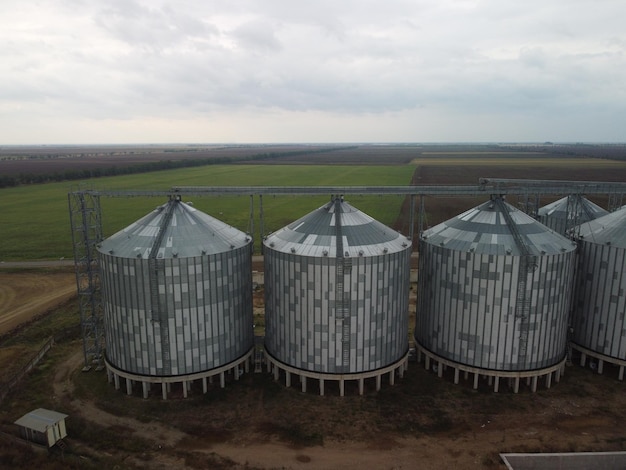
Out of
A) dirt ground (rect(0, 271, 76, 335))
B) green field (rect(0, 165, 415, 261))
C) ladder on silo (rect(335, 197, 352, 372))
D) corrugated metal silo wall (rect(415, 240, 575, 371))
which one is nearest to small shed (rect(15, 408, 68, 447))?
ladder on silo (rect(335, 197, 352, 372))

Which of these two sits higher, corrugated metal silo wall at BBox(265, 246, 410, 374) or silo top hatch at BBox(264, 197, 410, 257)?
silo top hatch at BBox(264, 197, 410, 257)

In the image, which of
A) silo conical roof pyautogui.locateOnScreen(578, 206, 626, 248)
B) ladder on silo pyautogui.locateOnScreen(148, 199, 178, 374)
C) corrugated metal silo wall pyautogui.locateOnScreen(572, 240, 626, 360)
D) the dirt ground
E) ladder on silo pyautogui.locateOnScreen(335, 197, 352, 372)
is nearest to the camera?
ladder on silo pyautogui.locateOnScreen(148, 199, 178, 374)

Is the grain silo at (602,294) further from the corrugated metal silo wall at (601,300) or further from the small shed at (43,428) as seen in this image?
the small shed at (43,428)

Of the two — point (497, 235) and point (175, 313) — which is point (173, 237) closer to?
point (175, 313)

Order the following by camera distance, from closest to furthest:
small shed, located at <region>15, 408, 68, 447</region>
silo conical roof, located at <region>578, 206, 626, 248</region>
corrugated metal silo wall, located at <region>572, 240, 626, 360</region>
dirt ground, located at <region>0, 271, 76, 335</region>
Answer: small shed, located at <region>15, 408, 68, 447</region>, corrugated metal silo wall, located at <region>572, 240, 626, 360</region>, silo conical roof, located at <region>578, 206, 626, 248</region>, dirt ground, located at <region>0, 271, 76, 335</region>

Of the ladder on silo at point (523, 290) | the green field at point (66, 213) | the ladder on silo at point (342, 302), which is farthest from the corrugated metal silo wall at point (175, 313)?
the green field at point (66, 213)

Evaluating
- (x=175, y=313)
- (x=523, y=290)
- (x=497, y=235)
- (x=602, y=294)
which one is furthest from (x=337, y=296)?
(x=602, y=294)

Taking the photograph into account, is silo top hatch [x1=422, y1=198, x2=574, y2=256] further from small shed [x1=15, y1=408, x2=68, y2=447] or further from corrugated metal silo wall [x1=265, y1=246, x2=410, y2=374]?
small shed [x1=15, y1=408, x2=68, y2=447]
